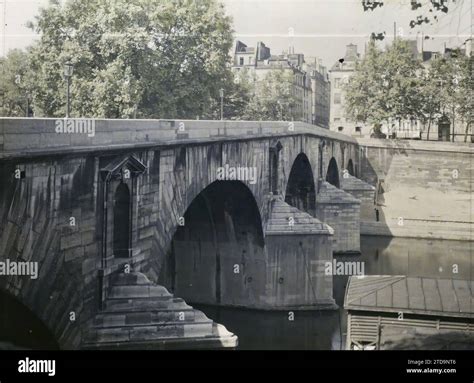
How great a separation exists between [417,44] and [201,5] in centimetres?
2858

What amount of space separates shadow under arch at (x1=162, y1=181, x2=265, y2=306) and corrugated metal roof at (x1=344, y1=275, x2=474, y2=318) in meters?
9.63

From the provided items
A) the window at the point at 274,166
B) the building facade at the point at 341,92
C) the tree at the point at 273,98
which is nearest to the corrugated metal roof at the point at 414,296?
the window at the point at 274,166

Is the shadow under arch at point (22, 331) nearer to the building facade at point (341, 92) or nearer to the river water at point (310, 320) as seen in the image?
the river water at point (310, 320)

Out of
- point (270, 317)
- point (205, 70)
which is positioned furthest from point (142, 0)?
point (270, 317)

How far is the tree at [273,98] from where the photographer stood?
111ft

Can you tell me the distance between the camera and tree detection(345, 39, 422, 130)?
46.0 meters

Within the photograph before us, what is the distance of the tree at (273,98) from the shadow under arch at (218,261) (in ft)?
28.2

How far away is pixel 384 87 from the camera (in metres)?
48.2

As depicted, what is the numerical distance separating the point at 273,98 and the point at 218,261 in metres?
12.6

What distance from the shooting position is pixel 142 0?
22594 millimetres

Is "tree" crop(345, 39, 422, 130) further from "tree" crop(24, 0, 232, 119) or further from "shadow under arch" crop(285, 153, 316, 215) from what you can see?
"tree" crop(24, 0, 232, 119)

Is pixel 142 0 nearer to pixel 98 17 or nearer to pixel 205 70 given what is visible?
pixel 98 17

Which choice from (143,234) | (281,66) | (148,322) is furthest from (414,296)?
(281,66)
